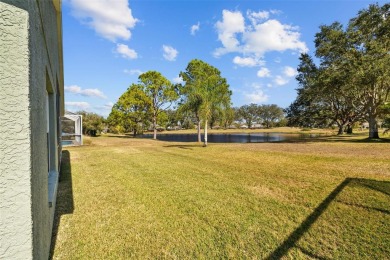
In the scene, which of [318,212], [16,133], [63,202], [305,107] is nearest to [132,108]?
[305,107]

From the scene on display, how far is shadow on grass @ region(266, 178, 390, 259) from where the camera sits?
3.22 meters

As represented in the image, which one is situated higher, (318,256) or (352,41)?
(352,41)

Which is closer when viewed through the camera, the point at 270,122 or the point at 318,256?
the point at 318,256

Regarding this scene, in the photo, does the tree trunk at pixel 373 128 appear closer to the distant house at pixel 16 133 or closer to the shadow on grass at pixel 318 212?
the shadow on grass at pixel 318 212

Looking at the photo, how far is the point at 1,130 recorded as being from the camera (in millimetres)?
1583

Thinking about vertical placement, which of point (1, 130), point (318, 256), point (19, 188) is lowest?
point (318, 256)

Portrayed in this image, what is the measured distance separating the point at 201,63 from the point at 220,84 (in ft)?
28.3

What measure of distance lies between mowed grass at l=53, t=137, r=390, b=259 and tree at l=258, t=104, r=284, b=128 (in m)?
105

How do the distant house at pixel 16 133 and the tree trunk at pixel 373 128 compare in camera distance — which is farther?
the tree trunk at pixel 373 128

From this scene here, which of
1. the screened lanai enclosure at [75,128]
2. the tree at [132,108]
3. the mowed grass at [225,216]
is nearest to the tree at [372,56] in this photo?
the mowed grass at [225,216]

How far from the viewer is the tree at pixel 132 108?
112ft

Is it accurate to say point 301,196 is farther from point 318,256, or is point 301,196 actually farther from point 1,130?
point 1,130

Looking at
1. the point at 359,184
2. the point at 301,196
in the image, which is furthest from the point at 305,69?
the point at 301,196

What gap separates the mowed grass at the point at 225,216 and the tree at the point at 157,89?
83.9ft
